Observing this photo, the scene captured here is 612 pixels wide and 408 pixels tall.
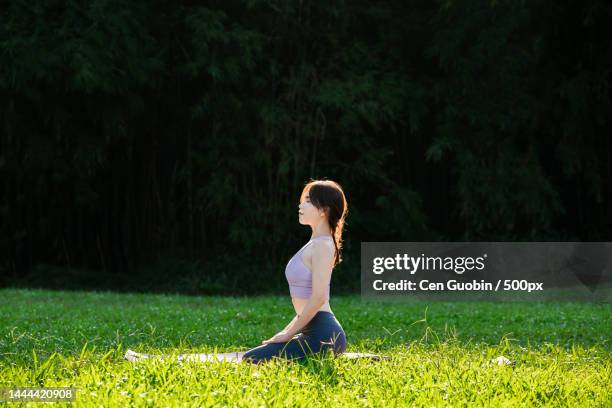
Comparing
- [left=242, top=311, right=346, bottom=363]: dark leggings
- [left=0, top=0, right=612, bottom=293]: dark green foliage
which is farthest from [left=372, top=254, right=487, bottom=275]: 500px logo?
[left=242, top=311, right=346, bottom=363]: dark leggings

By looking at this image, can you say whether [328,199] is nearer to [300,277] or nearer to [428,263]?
[300,277]

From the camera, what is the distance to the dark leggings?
13.5ft

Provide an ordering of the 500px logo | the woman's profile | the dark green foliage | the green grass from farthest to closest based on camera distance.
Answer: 1. the 500px logo
2. the dark green foliage
3. the woman's profile
4. the green grass

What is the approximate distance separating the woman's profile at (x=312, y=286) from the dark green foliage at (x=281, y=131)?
261 inches

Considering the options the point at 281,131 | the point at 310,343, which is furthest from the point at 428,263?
the point at 310,343

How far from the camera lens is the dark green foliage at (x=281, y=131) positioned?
35.0 feet

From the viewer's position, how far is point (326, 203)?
13.5ft

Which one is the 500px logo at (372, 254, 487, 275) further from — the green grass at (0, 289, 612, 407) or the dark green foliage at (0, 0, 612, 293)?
the green grass at (0, 289, 612, 407)

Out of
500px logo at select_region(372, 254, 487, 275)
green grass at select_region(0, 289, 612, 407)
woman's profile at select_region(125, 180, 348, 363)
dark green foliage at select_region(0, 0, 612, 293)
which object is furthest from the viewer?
500px logo at select_region(372, 254, 487, 275)

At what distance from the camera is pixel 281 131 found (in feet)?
36.7

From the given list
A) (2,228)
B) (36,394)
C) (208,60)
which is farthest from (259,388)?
(2,228)

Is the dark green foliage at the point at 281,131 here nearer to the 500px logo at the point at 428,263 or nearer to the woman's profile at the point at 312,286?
the 500px logo at the point at 428,263

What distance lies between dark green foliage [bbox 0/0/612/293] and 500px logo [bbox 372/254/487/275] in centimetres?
30

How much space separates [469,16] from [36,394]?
8.79m
